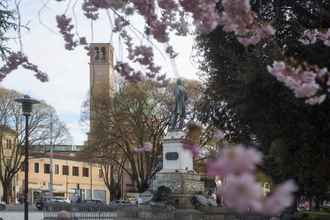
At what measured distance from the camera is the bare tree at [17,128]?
5781cm

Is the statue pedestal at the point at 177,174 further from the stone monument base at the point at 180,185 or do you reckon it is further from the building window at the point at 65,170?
the building window at the point at 65,170

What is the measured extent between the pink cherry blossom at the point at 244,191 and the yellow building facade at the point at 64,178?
73.1 m

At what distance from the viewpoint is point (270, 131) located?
53.1 feet

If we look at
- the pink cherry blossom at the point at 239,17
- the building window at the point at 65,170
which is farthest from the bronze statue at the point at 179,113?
the building window at the point at 65,170

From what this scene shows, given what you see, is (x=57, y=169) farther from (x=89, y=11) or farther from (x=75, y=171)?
(x=89, y=11)

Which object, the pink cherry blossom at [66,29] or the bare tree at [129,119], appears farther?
the bare tree at [129,119]

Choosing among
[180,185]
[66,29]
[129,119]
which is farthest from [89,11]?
[129,119]

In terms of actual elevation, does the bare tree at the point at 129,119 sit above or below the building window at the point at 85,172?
above

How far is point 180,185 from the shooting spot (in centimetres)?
2911

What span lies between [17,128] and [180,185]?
33957mm

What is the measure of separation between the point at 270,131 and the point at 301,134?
36.3 inches

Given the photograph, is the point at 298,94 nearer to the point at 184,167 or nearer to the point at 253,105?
the point at 253,105

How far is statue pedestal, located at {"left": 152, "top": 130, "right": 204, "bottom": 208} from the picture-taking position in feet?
94.7

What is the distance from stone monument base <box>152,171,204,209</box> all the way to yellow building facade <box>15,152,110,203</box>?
4658cm
